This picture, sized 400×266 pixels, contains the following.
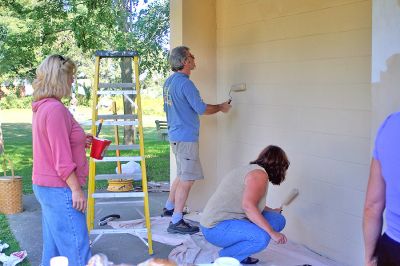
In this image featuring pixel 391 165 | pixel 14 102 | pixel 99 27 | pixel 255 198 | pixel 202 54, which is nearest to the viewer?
pixel 391 165

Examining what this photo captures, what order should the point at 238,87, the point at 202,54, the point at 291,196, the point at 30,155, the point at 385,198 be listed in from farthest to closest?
the point at 30,155, the point at 202,54, the point at 238,87, the point at 291,196, the point at 385,198

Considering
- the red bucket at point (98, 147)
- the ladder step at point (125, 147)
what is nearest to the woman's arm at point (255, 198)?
the red bucket at point (98, 147)

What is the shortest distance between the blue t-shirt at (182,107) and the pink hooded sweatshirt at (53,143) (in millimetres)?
2183

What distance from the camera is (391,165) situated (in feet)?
5.72

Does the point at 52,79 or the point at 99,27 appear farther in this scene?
the point at 99,27

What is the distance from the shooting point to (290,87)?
4.66 meters

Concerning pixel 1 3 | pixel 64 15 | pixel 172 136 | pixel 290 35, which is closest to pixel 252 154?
pixel 172 136

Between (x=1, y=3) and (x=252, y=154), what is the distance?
6724mm

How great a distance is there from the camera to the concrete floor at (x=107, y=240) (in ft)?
14.6

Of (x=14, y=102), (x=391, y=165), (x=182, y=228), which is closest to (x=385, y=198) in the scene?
(x=391, y=165)

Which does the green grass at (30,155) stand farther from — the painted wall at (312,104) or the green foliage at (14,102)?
the green foliage at (14,102)

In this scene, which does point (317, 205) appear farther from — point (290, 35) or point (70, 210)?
point (70, 210)

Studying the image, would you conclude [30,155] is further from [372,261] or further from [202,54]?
[372,261]

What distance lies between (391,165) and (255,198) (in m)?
1.84
